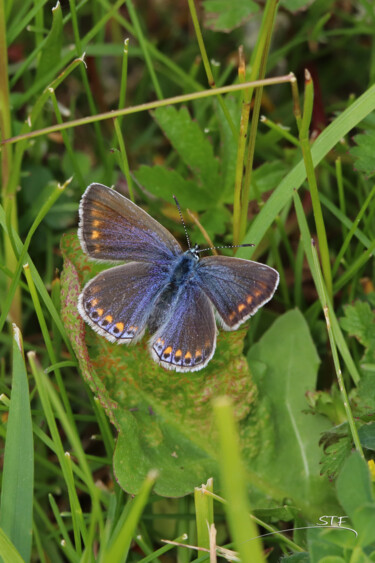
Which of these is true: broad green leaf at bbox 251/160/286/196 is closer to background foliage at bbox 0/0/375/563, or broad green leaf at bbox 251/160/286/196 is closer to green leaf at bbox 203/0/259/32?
background foliage at bbox 0/0/375/563

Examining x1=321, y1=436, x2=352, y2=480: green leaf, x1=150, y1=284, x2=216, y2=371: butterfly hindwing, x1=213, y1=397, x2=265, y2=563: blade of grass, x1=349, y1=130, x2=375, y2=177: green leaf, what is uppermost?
x1=349, y1=130, x2=375, y2=177: green leaf

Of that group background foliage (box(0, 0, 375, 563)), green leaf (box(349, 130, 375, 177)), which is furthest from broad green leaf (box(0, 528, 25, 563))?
green leaf (box(349, 130, 375, 177))

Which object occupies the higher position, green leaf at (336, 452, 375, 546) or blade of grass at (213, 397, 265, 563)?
blade of grass at (213, 397, 265, 563)

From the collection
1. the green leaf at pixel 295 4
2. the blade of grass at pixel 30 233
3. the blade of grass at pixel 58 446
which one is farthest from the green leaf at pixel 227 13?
the blade of grass at pixel 58 446

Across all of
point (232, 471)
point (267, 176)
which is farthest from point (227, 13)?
point (232, 471)

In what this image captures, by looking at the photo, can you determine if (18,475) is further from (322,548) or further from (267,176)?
(267,176)

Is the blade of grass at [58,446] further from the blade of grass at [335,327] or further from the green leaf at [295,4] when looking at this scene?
the green leaf at [295,4]

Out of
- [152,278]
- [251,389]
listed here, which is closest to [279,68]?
[152,278]
